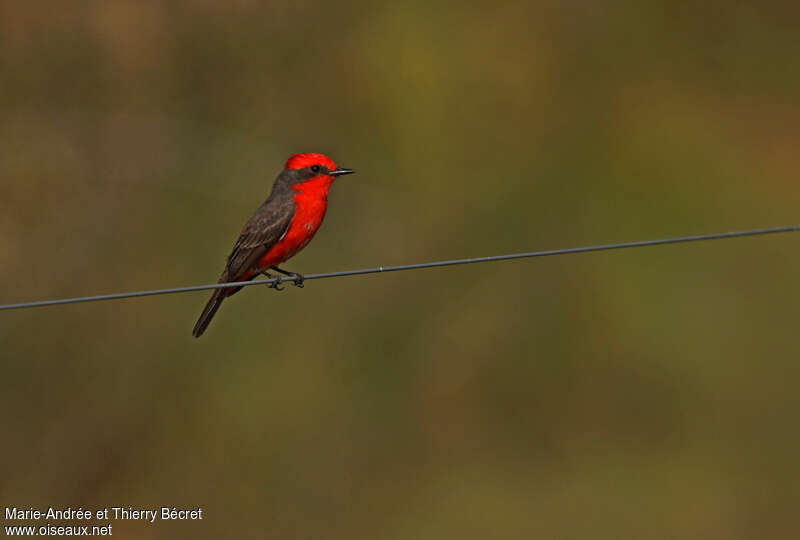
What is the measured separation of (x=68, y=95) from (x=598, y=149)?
13.3m

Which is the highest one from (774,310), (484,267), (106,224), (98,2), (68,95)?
(98,2)

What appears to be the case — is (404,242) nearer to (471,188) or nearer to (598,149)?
(471,188)

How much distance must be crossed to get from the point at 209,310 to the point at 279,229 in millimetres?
930

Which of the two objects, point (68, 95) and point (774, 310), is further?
point (68, 95)

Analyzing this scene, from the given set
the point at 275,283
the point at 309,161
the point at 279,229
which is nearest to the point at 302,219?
the point at 279,229

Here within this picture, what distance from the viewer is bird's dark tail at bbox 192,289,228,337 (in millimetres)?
9953

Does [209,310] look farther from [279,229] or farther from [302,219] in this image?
[302,219]

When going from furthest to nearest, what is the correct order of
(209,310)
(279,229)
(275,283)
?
1. (279,229)
2. (209,310)
3. (275,283)

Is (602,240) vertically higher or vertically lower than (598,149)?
lower

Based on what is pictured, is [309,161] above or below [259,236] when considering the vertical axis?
above

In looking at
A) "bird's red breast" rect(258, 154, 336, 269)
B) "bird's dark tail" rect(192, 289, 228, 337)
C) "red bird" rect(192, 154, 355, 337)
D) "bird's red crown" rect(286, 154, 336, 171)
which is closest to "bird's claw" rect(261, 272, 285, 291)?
"red bird" rect(192, 154, 355, 337)

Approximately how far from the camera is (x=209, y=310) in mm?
9961

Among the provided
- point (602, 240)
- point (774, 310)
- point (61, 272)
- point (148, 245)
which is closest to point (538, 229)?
point (602, 240)

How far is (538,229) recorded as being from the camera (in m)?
26.2
